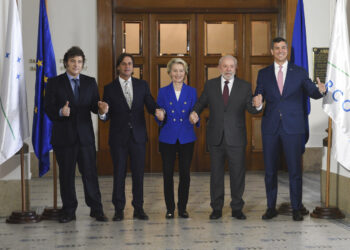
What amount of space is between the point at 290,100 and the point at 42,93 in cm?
248

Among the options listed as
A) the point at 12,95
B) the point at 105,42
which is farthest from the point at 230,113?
the point at 105,42

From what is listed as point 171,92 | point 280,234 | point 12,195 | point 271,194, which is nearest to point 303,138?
point 271,194

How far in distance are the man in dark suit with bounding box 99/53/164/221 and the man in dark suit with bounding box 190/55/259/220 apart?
569 millimetres

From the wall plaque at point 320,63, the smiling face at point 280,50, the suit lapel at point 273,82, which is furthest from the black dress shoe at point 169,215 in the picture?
the wall plaque at point 320,63

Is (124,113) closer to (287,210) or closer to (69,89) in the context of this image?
(69,89)

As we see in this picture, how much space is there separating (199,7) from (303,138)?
396 centimetres

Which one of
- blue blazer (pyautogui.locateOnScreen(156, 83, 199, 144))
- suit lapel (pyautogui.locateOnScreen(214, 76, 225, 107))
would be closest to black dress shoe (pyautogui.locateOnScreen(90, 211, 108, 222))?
blue blazer (pyautogui.locateOnScreen(156, 83, 199, 144))

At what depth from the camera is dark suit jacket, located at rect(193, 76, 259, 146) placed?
513 cm

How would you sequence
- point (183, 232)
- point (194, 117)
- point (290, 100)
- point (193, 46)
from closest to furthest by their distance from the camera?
point (183, 232) → point (194, 117) → point (290, 100) → point (193, 46)

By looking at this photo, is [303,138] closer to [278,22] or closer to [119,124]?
[119,124]

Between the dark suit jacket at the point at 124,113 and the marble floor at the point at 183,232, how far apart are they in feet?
2.75

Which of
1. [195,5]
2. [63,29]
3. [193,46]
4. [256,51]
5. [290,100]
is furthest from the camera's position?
[256,51]

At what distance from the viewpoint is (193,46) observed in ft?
28.1

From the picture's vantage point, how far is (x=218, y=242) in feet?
14.3
